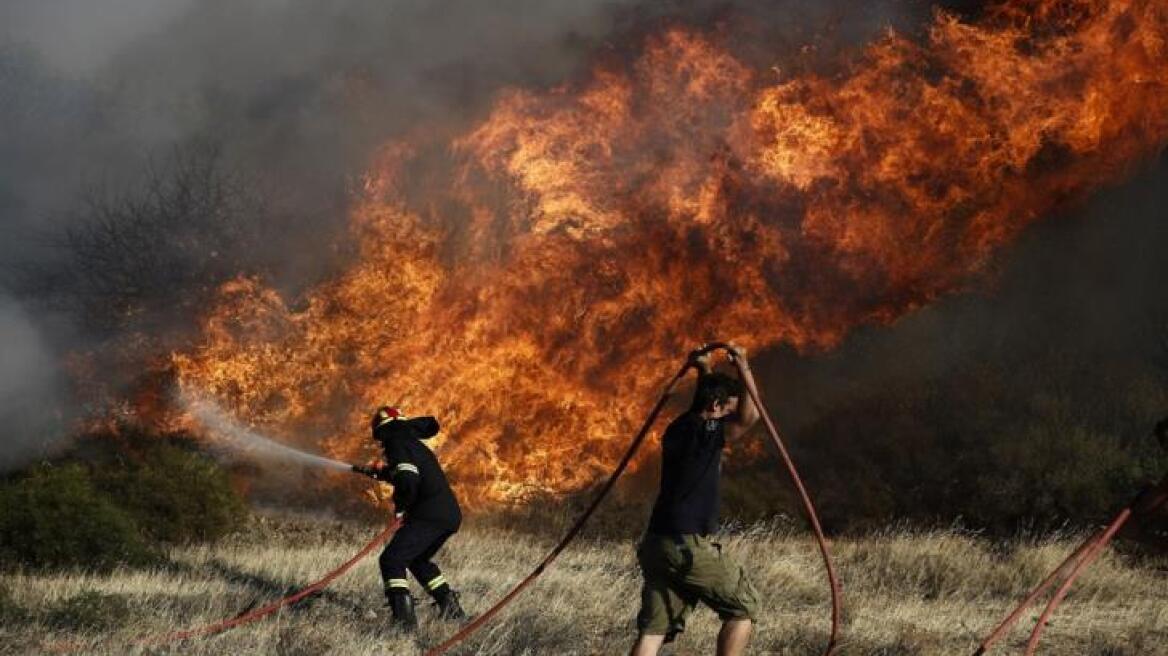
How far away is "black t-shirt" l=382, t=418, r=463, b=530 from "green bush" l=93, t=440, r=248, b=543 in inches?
248

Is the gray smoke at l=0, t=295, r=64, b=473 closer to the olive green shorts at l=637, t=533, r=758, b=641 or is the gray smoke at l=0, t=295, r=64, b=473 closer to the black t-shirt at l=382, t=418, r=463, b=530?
the black t-shirt at l=382, t=418, r=463, b=530

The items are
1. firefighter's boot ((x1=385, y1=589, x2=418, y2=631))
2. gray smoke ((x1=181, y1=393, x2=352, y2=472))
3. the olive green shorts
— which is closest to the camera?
the olive green shorts

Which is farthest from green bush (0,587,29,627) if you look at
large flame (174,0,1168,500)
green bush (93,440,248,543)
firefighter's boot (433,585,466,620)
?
large flame (174,0,1168,500)

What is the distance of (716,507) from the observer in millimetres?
6344

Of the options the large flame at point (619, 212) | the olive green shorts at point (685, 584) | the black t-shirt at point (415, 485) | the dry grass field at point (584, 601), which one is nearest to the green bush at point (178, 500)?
the dry grass field at point (584, 601)

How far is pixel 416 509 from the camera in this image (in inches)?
336

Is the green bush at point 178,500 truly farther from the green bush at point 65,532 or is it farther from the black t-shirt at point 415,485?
the black t-shirt at point 415,485

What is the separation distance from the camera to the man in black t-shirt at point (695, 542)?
6.21 metres

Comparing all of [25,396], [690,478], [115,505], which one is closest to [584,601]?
[690,478]

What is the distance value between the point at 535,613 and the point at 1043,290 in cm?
1802

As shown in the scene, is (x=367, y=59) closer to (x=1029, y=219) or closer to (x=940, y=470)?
(x=940, y=470)

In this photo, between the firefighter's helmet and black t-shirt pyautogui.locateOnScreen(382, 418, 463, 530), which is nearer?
black t-shirt pyautogui.locateOnScreen(382, 418, 463, 530)

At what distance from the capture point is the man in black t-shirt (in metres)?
6.21

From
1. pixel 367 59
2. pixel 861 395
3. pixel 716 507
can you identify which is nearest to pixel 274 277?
pixel 367 59
